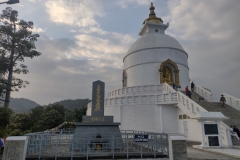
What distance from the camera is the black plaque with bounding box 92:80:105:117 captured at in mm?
10062

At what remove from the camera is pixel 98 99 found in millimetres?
10305

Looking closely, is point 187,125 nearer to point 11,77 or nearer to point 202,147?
point 202,147

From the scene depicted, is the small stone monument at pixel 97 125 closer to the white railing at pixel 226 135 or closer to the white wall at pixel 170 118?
the white railing at pixel 226 135

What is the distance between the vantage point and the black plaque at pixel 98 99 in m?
10.1

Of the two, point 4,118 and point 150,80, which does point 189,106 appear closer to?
point 150,80

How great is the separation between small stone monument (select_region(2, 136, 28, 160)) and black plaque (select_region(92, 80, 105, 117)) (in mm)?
4289

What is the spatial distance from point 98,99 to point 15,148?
5.01 m

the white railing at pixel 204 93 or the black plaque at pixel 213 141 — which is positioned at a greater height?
the white railing at pixel 204 93

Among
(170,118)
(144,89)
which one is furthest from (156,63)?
(170,118)

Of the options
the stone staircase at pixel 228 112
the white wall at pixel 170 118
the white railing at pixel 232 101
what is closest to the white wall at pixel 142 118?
the white wall at pixel 170 118

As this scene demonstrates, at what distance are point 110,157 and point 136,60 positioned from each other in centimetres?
1812

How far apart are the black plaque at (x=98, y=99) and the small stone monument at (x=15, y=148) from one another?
4.29 m

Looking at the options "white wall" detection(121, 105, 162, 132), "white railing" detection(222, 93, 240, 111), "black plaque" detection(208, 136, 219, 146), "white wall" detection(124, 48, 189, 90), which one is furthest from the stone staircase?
"white wall" detection(124, 48, 189, 90)

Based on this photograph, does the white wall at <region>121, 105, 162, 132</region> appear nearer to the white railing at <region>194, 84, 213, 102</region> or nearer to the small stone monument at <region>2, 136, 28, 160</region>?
the white railing at <region>194, 84, 213, 102</region>
